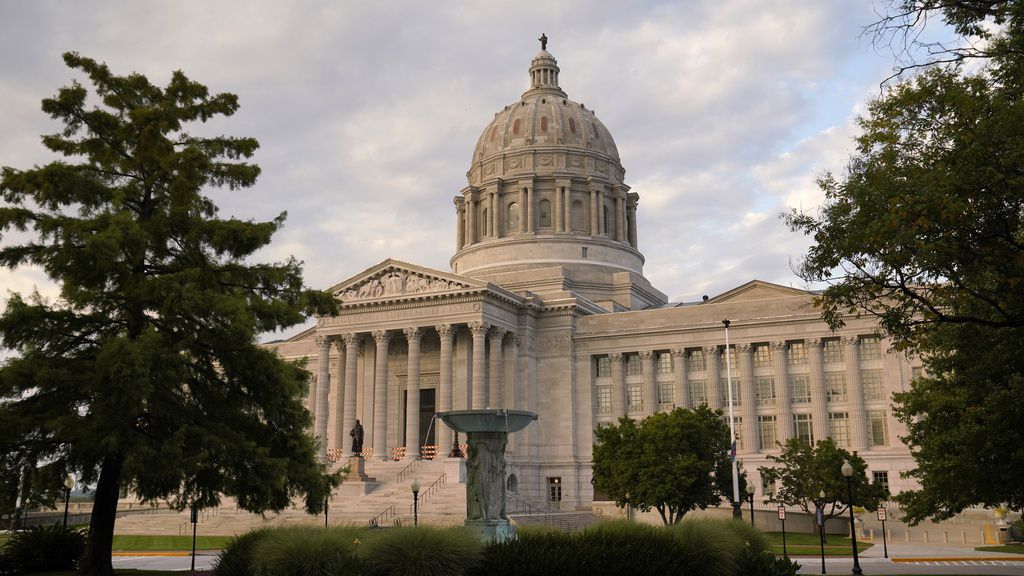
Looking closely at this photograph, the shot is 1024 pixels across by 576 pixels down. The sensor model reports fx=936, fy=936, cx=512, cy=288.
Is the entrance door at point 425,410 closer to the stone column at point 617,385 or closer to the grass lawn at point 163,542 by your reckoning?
the stone column at point 617,385

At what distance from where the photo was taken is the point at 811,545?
4512cm

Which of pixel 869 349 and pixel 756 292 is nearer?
pixel 869 349

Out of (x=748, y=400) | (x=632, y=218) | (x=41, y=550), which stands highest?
(x=632, y=218)

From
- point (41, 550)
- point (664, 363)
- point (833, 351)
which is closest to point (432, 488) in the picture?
point (664, 363)

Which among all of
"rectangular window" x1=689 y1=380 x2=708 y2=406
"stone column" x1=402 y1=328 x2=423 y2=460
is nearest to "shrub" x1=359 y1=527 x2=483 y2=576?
"stone column" x1=402 y1=328 x2=423 y2=460

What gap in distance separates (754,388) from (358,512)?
92.7ft

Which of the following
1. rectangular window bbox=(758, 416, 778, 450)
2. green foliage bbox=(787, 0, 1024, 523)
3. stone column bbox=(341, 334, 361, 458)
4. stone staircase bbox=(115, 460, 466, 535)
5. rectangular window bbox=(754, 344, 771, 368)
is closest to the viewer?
green foliage bbox=(787, 0, 1024, 523)

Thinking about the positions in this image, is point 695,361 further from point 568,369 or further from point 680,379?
point 568,369

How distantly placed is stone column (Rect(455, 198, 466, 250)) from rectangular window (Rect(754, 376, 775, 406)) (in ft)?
110

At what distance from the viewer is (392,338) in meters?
68.6

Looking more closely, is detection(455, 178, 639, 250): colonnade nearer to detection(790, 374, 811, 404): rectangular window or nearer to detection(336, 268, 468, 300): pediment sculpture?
detection(336, 268, 468, 300): pediment sculpture

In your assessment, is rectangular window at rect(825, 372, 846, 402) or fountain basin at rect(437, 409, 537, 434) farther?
rectangular window at rect(825, 372, 846, 402)

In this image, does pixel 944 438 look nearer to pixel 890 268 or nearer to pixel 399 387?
pixel 890 268

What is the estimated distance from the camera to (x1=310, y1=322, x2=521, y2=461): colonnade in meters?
64.3
